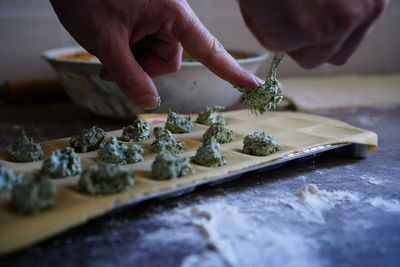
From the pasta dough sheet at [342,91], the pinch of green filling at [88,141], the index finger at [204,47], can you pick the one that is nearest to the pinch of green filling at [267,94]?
the index finger at [204,47]

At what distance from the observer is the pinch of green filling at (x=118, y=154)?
3.56 ft

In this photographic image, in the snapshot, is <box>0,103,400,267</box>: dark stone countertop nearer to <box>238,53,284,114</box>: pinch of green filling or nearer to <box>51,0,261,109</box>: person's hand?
<box>238,53,284,114</box>: pinch of green filling

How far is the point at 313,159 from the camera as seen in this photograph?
4.27 ft

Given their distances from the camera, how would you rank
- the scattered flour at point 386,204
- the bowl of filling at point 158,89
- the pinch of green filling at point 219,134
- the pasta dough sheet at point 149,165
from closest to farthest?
1. the pasta dough sheet at point 149,165
2. the scattered flour at point 386,204
3. the pinch of green filling at point 219,134
4. the bowl of filling at point 158,89

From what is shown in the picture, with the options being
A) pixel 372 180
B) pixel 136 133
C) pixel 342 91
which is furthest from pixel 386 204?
pixel 342 91

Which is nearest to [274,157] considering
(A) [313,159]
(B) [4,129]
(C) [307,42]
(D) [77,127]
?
(A) [313,159]

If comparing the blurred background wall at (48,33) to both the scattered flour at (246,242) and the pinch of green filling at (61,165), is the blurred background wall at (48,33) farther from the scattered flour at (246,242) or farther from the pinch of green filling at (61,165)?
the scattered flour at (246,242)

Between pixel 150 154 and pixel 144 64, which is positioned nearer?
pixel 150 154

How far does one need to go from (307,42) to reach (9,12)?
1692mm

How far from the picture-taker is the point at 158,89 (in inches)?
63.6

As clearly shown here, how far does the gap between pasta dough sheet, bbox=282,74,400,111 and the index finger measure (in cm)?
75

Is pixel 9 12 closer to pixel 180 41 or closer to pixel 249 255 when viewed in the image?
pixel 180 41

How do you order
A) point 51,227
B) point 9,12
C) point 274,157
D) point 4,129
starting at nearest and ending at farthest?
point 51,227 → point 274,157 → point 4,129 → point 9,12

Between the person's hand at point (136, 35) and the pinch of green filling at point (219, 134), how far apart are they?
0.46ft
